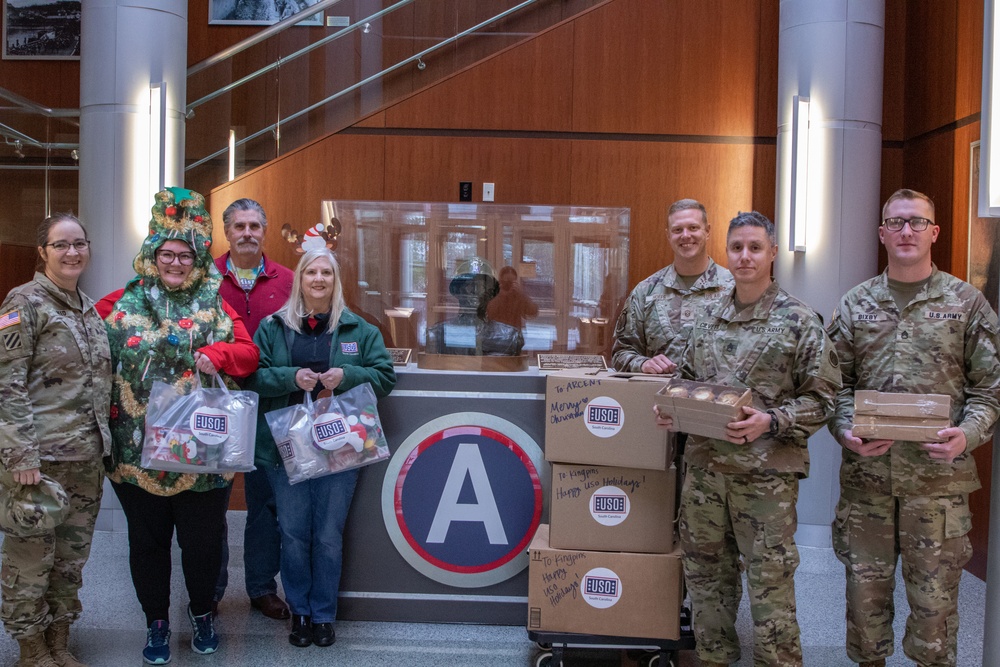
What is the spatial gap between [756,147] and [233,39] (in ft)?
13.3

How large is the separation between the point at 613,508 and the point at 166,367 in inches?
63.1

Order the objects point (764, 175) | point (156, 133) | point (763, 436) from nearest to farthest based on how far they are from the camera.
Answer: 1. point (763, 436)
2. point (156, 133)
3. point (764, 175)

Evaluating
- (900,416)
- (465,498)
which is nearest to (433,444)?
(465,498)

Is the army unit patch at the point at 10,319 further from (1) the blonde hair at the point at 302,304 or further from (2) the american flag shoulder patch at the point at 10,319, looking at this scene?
(1) the blonde hair at the point at 302,304

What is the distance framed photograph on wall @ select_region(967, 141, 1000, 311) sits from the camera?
14.3ft

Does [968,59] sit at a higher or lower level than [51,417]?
higher

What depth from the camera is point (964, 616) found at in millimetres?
3738

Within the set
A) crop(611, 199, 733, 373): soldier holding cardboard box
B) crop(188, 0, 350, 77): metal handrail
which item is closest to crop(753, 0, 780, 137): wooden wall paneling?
crop(188, 0, 350, 77): metal handrail

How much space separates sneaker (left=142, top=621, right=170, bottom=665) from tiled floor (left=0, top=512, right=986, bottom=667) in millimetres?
58

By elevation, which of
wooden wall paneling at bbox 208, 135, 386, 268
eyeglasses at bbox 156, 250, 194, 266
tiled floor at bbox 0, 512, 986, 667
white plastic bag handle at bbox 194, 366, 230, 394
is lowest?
tiled floor at bbox 0, 512, 986, 667

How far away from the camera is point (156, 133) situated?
4750 millimetres

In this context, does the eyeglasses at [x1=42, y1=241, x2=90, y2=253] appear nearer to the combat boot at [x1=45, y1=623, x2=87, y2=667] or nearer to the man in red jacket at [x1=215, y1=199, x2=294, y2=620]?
the man in red jacket at [x1=215, y1=199, x2=294, y2=620]

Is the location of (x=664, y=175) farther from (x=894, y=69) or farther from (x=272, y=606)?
(x=272, y=606)

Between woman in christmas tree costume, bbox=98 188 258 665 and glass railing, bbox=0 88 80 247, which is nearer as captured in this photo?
woman in christmas tree costume, bbox=98 188 258 665
